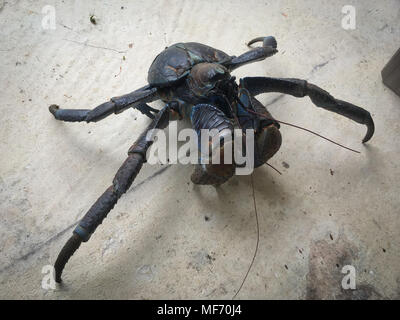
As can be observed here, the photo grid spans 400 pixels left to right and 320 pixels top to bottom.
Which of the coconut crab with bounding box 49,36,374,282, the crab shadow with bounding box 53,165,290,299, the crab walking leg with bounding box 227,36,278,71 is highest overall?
the crab walking leg with bounding box 227,36,278,71

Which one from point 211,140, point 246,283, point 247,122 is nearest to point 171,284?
point 246,283

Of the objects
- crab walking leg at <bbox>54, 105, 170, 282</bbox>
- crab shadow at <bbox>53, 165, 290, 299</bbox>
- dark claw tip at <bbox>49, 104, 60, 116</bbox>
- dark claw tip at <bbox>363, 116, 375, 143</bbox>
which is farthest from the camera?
dark claw tip at <bbox>49, 104, 60, 116</bbox>

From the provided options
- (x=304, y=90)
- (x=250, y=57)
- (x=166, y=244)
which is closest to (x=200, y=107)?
(x=250, y=57)

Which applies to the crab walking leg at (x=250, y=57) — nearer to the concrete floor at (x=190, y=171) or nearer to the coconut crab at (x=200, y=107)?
the coconut crab at (x=200, y=107)

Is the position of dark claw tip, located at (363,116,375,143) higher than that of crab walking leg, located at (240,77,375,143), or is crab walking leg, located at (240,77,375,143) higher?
crab walking leg, located at (240,77,375,143)

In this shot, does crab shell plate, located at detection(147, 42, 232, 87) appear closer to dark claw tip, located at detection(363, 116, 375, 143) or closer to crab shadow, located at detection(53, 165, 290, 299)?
crab shadow, located at detection(53, 165, 290, 299)

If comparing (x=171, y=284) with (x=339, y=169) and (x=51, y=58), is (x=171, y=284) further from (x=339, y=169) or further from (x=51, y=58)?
→ (x=51, y=58)

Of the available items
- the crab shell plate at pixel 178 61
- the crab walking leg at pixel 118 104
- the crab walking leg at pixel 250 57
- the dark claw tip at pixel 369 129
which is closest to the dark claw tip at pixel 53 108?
the crab walking leg at pixel 118 104

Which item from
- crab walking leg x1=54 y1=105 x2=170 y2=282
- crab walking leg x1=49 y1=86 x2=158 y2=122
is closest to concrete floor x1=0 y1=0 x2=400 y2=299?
crab walking leg x1=54 y1=105 x2=170 y2=282
